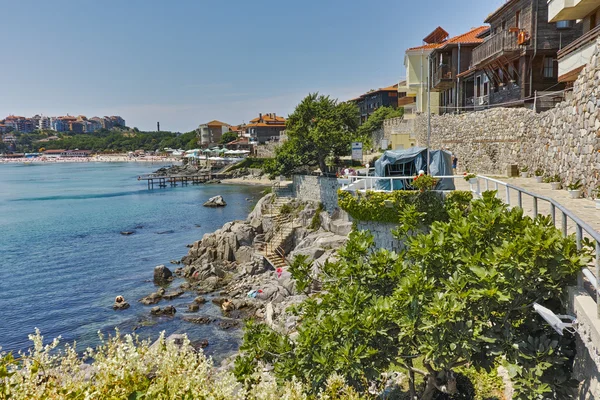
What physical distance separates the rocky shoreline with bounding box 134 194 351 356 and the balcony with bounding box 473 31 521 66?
17106mm

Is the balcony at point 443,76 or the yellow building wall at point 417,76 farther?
the yellow building wall at point 417,76

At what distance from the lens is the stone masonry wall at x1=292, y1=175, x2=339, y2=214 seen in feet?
100

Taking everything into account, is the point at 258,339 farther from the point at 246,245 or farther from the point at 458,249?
the point at 246,245

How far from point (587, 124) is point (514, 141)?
1121 centimetres

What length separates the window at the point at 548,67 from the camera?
30453mm

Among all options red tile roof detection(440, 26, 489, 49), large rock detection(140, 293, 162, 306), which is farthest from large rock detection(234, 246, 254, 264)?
red tile roof detection(440, 26, 489, 49)

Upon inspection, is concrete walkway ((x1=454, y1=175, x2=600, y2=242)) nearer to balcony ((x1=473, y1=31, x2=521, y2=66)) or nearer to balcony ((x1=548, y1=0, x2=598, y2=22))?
balcony ((x1=548, y1=0, x2=598, y2=22))


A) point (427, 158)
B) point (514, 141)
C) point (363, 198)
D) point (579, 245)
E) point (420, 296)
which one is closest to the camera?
point (579, 245)

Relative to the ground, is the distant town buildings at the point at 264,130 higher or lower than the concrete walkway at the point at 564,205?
higher

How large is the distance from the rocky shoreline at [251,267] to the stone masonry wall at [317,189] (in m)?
0.72

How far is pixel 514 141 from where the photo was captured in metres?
25.8

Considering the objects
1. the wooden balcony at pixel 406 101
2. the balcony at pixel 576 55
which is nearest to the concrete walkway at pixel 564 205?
the balcony at pixel 576 55

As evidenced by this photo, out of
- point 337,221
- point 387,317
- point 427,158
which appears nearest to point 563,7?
point 427,158

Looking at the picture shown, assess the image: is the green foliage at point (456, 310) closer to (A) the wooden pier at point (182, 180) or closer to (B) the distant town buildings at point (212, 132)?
(A) the wooden pier at point (182, 180)
